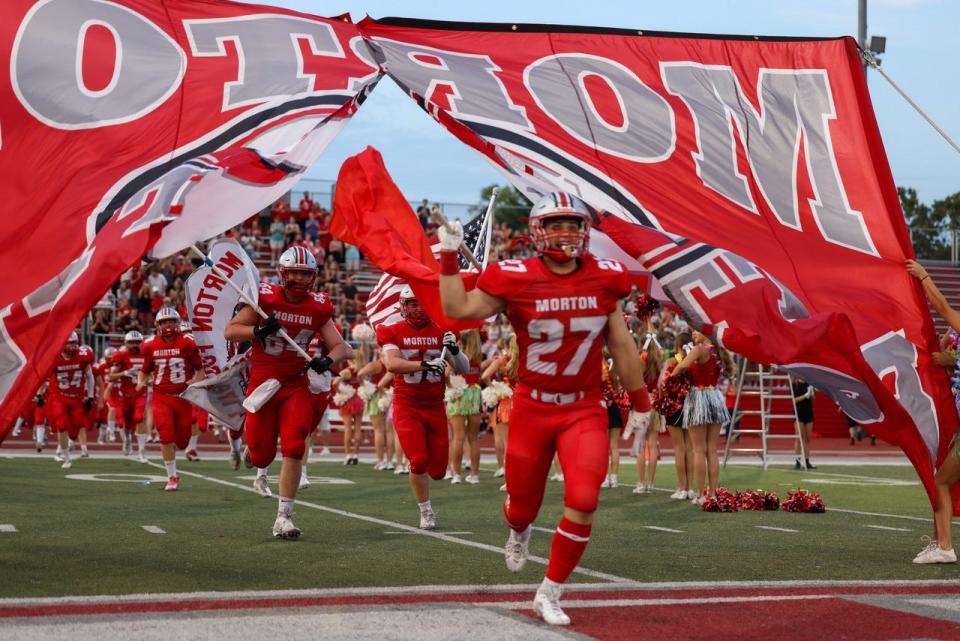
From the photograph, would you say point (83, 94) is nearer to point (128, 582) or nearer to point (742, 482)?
point (128, 582)

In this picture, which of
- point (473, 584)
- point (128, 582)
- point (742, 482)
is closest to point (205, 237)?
point (128, 582)

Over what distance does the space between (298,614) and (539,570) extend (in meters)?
2.29

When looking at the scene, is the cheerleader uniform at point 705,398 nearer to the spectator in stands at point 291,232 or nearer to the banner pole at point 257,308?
the banner pole at point 257,308

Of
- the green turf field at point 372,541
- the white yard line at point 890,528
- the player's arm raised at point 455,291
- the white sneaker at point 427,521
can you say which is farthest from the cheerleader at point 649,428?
the player's arm raised at point 455,291

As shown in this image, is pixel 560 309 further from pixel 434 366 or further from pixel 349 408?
pixel 349 408

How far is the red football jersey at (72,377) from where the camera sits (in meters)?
19.6

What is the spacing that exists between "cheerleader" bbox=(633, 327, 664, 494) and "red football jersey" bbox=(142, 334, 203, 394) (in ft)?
17.4

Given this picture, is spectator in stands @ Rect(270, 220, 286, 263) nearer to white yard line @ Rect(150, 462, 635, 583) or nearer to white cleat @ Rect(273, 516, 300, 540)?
white yard line @ Rect(150, 462, 635, 583)

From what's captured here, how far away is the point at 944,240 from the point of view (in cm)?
3756

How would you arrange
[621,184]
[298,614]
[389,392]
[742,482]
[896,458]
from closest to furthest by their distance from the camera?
[298,614] → [621,184] → [742,482] → [389,392] → [896,458]

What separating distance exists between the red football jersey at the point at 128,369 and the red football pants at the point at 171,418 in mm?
5135

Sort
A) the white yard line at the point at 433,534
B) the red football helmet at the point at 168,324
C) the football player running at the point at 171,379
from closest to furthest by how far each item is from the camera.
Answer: the white yard line at the point at 433,534 < the football player running at the point at 171,379 < the red football helmet at the point at 168,324

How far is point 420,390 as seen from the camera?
10.6 metres

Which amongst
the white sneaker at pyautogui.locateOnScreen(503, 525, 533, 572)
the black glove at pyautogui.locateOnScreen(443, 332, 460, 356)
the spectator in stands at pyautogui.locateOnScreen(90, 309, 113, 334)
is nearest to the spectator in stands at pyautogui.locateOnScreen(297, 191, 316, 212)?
the spectator in stands at pyautogui.locateOnScreen(90, 309, 113, 334)
